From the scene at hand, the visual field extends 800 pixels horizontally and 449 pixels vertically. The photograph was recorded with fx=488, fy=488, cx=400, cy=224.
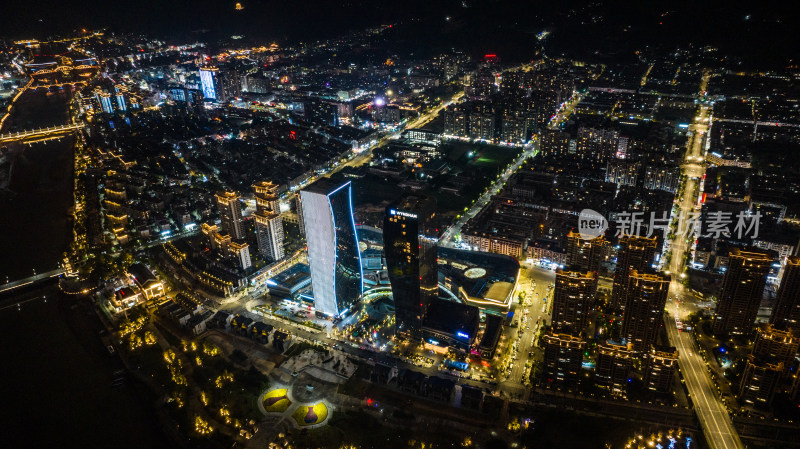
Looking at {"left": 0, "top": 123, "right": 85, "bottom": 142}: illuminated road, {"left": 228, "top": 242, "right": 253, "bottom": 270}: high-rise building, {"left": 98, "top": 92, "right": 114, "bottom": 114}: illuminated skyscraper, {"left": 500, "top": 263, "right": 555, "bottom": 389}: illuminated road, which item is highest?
{"left": 98, "top": 92, "right": 114, "bottom": 114}: illuminated skyscraper

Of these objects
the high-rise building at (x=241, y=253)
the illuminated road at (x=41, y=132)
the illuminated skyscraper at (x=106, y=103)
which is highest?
the illuminated skyscraper at (x=106, y=103)

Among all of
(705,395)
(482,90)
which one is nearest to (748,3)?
(482,90)

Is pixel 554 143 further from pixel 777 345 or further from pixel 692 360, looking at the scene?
pixel 777 345

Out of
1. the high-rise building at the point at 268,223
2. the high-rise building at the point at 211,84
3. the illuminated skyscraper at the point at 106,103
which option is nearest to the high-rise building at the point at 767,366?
the high-rise building at the point at 268,223

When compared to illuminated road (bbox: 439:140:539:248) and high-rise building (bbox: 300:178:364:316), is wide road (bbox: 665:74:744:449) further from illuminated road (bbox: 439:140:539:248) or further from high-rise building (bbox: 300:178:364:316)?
high-rise building (bbox: 300:178:364:316)

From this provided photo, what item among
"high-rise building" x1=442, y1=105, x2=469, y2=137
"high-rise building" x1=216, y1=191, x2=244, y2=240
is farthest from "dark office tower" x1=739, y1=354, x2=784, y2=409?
"high-rise building" x1=442, y1=105, x2=469, y2=137

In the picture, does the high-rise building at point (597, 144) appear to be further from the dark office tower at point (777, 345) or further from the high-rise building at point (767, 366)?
the high-rise building at point (767, 366)

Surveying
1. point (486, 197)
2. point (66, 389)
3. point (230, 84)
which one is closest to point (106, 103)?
point (230, 84)
